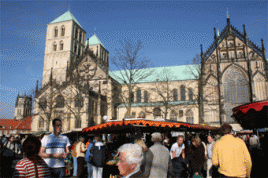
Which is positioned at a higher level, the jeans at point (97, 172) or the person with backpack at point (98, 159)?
the person with backpack at point (98, 159)

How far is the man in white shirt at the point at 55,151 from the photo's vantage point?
14.5 ft

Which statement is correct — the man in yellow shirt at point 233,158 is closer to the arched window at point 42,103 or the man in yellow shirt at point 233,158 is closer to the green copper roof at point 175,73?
the arched window at point 42,103

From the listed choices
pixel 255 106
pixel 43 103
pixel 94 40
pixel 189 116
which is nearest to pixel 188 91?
pixel 189 116

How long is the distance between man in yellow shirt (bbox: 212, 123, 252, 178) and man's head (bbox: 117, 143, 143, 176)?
2.09m

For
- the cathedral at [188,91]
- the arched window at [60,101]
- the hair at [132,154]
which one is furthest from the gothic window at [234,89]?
the hair at [132,154]

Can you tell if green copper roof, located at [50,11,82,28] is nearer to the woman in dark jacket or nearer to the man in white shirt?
the woman in dark jacket

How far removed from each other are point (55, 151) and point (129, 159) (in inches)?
111

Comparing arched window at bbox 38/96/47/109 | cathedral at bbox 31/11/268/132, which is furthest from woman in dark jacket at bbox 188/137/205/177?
arched window at bbox 38/96/47/109

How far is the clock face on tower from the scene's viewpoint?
135 ft

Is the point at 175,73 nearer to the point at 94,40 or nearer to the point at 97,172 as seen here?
the point at 94,40

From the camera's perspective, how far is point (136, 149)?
8.25 feet

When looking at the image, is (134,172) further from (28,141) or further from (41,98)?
(41,98)

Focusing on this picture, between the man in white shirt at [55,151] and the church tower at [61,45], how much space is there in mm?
46754

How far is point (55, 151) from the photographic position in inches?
182
